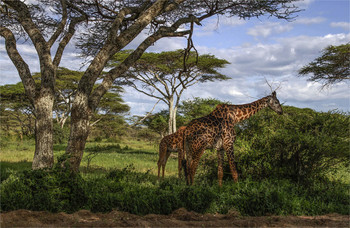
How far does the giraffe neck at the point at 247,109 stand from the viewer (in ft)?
24.2

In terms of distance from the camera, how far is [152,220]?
466 cm

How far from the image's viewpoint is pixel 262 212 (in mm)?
5398

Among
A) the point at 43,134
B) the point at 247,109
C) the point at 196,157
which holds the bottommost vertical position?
the point at 196,157

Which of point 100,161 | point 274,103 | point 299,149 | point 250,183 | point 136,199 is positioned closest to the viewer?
point 136,199

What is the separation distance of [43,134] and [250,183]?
4.91m

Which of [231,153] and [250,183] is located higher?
[231,153]

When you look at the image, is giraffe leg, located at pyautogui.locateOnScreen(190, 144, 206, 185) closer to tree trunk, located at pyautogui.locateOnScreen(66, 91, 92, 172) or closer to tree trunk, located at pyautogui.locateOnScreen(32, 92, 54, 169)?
tree trunk, located at pyautogui.locateOnScreen(66, 91, 92, 172)

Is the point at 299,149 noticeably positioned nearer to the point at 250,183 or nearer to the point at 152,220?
the point at 250,183

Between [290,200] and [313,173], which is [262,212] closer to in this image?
[290,200]

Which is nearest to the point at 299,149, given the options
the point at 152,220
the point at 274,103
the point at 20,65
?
the point at 274,103

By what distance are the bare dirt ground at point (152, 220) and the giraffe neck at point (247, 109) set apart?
268 centimetres

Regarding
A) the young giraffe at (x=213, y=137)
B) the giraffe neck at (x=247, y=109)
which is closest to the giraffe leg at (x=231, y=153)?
the young giraffe at (x=213, y=137)

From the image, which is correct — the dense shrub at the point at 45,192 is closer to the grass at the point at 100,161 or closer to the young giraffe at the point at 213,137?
the grass at the point at 100,161

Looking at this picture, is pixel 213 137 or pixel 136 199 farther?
pixel 213 137
